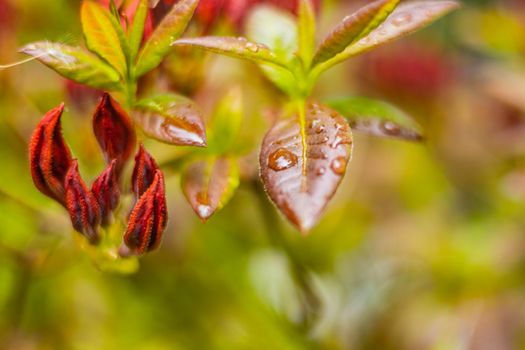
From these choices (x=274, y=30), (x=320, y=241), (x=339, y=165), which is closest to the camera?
(x=339, y=165)

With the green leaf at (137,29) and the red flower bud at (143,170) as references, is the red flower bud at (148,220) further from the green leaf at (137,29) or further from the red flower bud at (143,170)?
the green leaf at (137,29)

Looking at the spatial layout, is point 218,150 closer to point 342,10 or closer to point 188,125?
point 188,125

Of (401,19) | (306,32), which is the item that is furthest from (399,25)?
(306,32)

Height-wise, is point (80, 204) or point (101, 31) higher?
point (101, 31)

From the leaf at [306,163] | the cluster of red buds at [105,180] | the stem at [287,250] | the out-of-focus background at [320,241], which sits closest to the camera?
the leaf at [306,163]

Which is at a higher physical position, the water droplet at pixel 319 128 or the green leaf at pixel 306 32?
the green leaf at pixel 306 32

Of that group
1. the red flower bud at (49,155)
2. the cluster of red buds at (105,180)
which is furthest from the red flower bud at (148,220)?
the red flower bud at (49,155)

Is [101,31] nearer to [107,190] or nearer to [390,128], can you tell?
[107,190]

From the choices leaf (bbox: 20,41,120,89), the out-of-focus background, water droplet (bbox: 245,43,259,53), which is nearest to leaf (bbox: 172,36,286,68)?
water droplet (bbox: 245,43,259,53)
